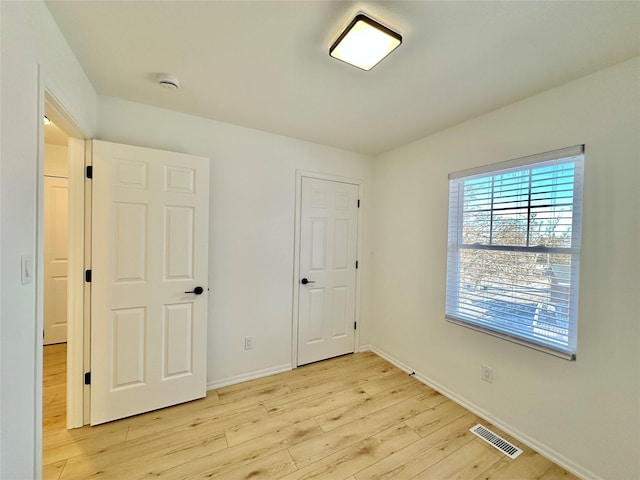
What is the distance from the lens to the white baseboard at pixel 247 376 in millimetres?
2436

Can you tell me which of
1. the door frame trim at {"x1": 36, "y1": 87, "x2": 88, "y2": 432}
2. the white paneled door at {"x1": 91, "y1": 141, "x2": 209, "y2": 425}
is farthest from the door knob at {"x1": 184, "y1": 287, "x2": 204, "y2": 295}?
the door frame trim at {"x1": 36, "y1": 87, "x2": 88, "y2": 432}

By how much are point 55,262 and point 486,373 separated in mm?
4978

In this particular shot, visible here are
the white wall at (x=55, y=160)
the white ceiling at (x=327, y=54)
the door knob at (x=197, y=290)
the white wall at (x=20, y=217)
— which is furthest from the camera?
the white wall at (x=55, y=160)

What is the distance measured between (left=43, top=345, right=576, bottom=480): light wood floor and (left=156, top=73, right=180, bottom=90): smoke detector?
243 centimetres

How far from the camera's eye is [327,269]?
3016 millimetres

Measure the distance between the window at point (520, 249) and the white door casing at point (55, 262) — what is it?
4.66m

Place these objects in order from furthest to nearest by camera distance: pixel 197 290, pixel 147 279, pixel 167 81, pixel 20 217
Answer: pixel 197 290, pixel 147 279, pixel 167 81, pixel 20 217

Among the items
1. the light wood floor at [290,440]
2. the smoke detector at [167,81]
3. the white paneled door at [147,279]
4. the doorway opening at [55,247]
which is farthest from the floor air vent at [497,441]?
the doorway opening at [55,247]

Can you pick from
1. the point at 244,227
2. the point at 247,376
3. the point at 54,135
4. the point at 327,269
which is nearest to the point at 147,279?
the point at 244,227

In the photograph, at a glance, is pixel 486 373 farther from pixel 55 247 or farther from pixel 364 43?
pixel 55 247

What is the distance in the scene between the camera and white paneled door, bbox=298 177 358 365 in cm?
287

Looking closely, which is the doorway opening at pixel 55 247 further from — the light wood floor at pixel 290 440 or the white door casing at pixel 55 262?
the light wood floor at pixel 290 440

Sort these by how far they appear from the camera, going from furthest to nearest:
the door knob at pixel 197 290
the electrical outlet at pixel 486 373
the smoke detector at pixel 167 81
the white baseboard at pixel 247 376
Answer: the white baseboard at pixel 247 376, the door knob at pixel 197 290, the electrical outlet at pixel 486 373, the smoke detector at pixel 167 81

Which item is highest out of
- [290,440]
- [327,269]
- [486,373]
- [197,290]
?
[327,269]
